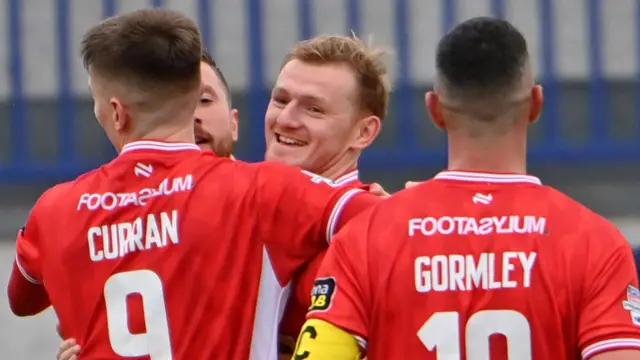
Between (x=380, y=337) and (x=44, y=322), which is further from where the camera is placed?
(x=44, y=322)

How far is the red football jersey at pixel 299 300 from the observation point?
3.14 m

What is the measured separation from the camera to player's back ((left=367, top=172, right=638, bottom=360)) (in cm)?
274

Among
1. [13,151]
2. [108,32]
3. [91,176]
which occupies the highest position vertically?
[108,32]

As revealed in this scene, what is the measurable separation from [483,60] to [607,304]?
542mm

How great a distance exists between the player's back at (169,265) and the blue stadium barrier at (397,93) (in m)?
3.86

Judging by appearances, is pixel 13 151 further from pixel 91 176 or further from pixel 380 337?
pixel 380 337

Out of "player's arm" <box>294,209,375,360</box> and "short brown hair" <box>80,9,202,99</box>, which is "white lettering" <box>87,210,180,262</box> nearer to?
"short brown hair" <box>80,9,202,99</box>

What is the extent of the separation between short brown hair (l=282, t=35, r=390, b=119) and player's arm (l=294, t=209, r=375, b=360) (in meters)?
1.10

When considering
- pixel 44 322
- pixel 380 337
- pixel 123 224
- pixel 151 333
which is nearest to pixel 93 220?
pixel 123 224

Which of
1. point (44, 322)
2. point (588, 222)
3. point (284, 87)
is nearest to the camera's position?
point (588, 222)

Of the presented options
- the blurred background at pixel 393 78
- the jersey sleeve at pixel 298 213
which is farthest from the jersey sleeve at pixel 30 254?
the blurred background at pixel 393 78

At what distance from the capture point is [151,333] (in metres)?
3.13

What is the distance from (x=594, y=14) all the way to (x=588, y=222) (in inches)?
179

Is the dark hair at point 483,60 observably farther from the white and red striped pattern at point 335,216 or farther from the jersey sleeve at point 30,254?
the jersey sleeve at point 30,254
